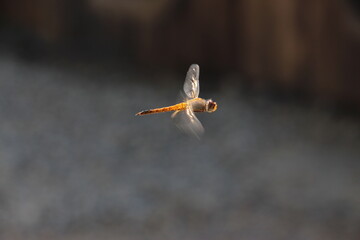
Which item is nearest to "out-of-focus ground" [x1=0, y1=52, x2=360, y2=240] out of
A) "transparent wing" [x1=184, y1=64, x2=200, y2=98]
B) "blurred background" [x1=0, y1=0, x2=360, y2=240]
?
"blurred background" [x1=0, y1=0, x2=360, y2=240]

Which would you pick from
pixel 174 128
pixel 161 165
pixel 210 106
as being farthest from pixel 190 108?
pixel 174 128

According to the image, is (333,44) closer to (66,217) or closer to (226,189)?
(226,189)

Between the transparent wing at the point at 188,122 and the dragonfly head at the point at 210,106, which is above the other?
the dragonfly head at the point at 210,106

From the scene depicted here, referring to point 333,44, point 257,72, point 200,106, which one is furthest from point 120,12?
point 200,106

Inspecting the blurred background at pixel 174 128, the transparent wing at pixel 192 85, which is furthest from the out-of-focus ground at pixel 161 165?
the transparent wing at pixel 192 85

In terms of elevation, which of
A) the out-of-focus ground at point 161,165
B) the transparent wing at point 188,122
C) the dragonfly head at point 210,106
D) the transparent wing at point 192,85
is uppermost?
the out-of-focus ground at point 161,165

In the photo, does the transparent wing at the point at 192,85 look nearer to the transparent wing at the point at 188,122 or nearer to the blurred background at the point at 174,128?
the transparent wing at the point at 188,122

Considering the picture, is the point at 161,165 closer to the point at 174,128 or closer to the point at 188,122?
the point at 174,128
